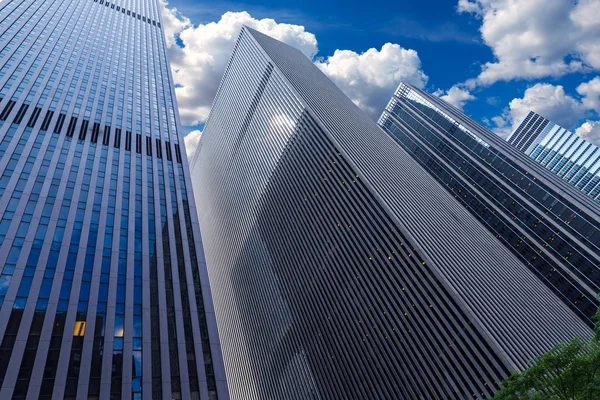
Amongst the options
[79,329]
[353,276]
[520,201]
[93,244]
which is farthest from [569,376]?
[520,201]

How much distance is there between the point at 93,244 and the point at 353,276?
4427 centimetres

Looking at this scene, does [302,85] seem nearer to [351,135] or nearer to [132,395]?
[351,135]

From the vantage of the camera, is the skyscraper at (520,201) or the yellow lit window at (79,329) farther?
the skyscraper at (520,201)

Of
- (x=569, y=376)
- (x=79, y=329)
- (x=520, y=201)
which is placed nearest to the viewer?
(x=569, y=376)

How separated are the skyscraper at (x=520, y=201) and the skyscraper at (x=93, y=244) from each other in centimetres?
8016

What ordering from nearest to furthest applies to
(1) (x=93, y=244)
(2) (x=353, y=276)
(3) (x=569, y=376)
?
1. (3) (x=569, y=376)
2. (1) (x=93, y=244)
3. (2) (x=353, y=276)

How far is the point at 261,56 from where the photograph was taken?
143m

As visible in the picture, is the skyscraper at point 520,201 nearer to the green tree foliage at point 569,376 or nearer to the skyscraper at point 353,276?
the skyscraper at point 353,276

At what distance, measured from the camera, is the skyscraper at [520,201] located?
3433 inches

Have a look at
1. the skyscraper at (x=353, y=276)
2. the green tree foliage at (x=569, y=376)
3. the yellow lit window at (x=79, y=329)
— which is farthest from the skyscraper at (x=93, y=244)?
the skyscraper at (x=353, y=276)

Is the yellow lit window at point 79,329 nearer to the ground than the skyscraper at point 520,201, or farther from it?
nearer to the ground

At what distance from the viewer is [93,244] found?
4572 centimetres

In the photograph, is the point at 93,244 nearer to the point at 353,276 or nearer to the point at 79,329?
the point at 79,329

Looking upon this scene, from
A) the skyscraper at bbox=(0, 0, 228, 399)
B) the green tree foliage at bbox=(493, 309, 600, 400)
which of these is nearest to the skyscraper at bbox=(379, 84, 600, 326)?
the green tree foliage at bbox=(493, 309, 600, 400)
